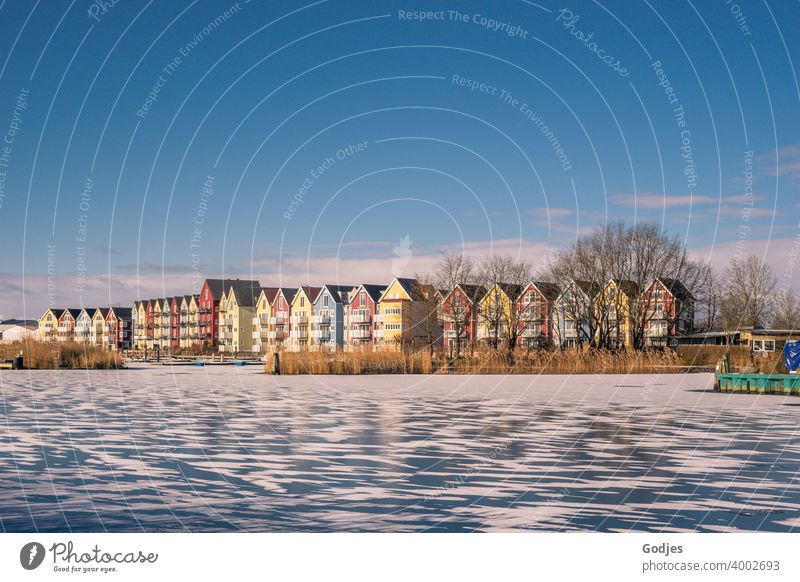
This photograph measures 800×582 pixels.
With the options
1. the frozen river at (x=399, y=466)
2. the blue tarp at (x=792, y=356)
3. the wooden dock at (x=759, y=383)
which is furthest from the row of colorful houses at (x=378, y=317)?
the frozen river at (x=399, y=466)

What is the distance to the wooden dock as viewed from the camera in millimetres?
29234

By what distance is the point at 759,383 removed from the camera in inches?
1196

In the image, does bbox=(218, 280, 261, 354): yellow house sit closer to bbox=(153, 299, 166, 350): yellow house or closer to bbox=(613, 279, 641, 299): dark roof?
bbox=(153, 299, 166, 350): yellow house

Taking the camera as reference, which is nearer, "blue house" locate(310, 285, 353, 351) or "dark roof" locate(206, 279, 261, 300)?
"blue house" locate(310, 285, 353, 351)

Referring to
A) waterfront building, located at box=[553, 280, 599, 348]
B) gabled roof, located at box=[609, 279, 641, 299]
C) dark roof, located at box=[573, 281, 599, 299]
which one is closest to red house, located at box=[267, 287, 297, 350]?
waterfront building, located at box=[553, 280, 599, 348]

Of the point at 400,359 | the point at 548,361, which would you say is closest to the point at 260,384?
the point at 400,359

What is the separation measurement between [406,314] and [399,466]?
96130 millimetres

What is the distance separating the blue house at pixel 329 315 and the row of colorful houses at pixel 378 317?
0.16 m

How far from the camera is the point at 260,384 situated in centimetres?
3559

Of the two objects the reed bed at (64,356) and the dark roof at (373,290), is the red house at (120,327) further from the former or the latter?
the reed bed at (64,356)

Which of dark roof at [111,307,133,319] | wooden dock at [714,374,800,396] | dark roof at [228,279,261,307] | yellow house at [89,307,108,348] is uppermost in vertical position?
dark roof at [228,279,261,307]

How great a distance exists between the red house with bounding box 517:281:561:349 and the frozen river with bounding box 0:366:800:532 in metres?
56.7

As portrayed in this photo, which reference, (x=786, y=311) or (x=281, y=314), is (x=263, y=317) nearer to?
(x=281, y=314)

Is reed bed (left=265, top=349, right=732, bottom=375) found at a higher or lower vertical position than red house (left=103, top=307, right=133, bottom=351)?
lower
